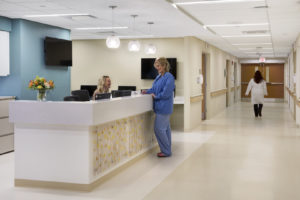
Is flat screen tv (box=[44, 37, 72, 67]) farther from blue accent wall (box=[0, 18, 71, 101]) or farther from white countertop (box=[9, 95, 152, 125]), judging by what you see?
white countertop (box=[9, 95, 152, 125])

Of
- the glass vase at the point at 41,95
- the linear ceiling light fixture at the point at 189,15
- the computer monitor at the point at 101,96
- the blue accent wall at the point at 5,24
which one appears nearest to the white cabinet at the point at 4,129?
the blue accent wall at the point at 5,24

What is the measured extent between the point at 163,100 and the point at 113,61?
16.4ft

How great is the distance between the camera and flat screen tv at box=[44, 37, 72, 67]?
8359 millimetres

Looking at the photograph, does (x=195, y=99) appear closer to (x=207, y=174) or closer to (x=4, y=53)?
(x=207, y=174)

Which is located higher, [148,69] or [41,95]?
[148,69]

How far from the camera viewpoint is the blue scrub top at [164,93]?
6.68 m

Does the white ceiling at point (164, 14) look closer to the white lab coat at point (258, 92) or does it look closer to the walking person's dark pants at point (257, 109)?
the white lab coat at point (258, 92)

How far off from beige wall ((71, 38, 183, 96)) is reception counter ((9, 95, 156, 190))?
19.1ft

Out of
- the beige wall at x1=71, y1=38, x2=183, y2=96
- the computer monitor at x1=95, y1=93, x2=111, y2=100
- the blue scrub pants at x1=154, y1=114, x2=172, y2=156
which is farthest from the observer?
the beige wall at x1=71, y1=38, x2=183, y2=96

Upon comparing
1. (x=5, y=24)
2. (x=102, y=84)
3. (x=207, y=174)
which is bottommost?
(x=207, y=174)

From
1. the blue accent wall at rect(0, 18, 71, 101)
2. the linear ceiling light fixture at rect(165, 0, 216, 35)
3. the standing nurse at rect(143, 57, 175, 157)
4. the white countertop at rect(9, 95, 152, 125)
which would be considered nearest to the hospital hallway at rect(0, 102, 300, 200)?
the standing nurse at rect(143, 57, 175, 157)

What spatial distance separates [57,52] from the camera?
8695 millimetres

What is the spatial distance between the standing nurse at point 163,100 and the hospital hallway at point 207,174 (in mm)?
348

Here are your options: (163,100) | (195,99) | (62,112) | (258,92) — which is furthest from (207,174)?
(258,92)
